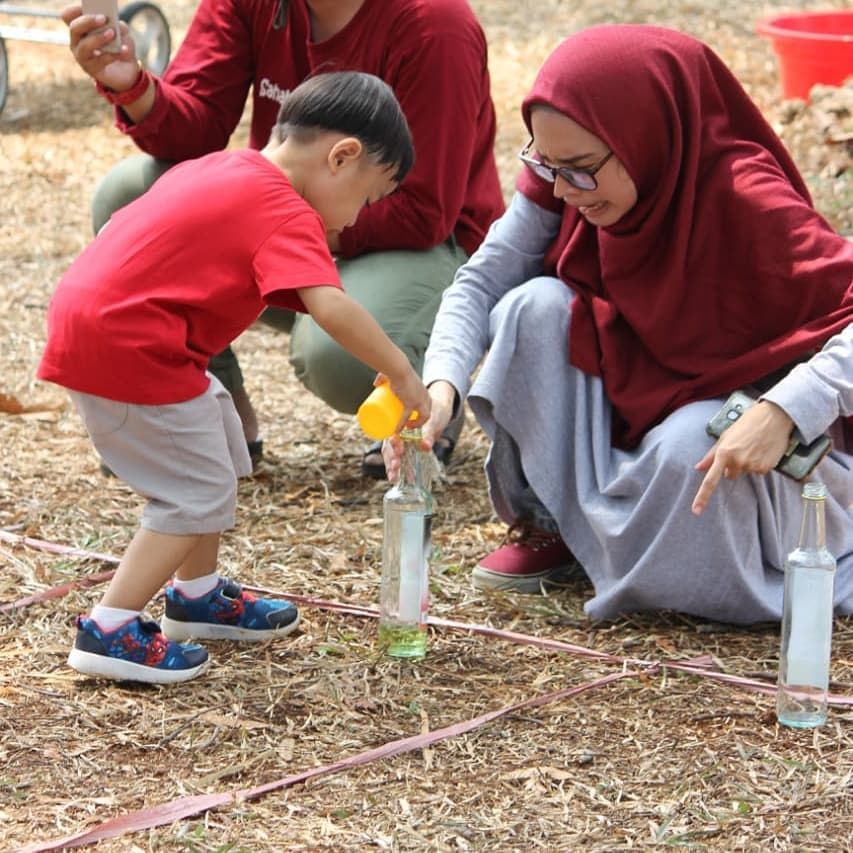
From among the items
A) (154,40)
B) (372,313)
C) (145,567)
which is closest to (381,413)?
(145,567)

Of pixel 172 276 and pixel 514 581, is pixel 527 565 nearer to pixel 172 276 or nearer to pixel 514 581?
pixel 514 581

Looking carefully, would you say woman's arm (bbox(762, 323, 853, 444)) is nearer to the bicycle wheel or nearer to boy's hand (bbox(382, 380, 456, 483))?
boy's hand (bbox(382, 380, 456, 483))

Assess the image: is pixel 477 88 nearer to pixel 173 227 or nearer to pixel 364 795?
pixel 173 227

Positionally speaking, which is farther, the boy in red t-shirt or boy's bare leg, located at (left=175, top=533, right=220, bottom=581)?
boy's bare leg, located at (left=175, top=533, right=220, bottom=581)

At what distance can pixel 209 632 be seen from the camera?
2.93 metres

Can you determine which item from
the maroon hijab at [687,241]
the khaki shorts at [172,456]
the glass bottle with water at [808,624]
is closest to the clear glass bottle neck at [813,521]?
the glass bottle with water at [808,624]

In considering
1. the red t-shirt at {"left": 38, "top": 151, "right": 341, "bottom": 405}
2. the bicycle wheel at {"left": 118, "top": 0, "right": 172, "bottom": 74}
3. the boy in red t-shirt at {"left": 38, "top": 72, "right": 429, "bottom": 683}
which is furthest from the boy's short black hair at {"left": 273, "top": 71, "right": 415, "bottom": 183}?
the bicycle wheel at {"left": 118, "top": 0, "right": 172, "bottom": 74}

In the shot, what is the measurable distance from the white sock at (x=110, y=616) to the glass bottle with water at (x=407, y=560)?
47 centimetres

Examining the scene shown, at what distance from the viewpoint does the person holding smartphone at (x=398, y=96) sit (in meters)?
3.60

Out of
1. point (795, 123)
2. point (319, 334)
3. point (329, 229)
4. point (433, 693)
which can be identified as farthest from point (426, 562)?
point (795, 123)

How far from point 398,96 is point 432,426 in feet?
3.71

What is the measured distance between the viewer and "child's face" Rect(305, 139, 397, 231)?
106 inches

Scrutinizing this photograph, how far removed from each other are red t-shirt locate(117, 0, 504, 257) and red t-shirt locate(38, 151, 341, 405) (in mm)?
927

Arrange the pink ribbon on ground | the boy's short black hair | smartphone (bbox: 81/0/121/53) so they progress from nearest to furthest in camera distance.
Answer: the pink ribbon on ground
the boy's short black hair
smartphone (bbox: 81/0/121/53)
